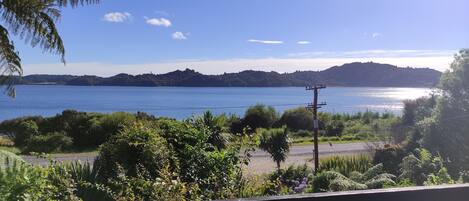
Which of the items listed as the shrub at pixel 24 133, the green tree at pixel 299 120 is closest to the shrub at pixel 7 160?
the shrub at pixel 24 133

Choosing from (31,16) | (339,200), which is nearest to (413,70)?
(31,16)

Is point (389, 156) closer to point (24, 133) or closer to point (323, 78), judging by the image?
point (24, 133)

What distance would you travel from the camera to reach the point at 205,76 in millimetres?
98688

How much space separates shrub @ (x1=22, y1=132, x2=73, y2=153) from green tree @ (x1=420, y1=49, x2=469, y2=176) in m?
30.5

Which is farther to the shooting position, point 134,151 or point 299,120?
point 299,120

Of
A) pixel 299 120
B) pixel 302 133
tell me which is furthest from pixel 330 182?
pixel 299 120

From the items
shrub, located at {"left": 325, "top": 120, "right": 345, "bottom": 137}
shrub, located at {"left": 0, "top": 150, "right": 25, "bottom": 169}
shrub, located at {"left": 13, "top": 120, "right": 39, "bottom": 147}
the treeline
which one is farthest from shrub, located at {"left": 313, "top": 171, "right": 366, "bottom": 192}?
shrub, located at {"left": 325, "top": 120, "right": 345, "bottom": 137}

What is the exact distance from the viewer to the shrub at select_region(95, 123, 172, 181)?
673cm

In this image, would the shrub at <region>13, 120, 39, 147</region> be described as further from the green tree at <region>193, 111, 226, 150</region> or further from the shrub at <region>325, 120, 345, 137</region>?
the green tree at <region>193, 111, 226, 150</region>

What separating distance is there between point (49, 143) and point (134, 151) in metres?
33.0

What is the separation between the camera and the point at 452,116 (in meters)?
11.0

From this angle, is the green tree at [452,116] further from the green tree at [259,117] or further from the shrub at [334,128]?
the shrub at [334,128]

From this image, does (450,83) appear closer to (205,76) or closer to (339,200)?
(339,200)

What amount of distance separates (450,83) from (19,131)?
122 ft
